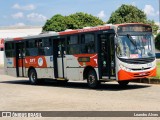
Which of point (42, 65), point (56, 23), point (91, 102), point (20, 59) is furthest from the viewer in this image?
point (56, 23)

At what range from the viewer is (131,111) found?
461 inches

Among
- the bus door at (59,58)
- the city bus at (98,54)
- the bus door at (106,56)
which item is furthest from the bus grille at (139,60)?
the bus door at (59,58)

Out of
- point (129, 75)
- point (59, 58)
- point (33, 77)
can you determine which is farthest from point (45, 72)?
point (129, 75)

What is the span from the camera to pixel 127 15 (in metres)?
73.8

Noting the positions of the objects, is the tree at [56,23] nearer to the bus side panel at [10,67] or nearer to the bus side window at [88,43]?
the bus side panel at [10,67]

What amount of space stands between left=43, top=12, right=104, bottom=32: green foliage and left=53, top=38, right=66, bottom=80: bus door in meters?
45.5

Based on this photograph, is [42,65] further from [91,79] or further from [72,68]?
[91,79]

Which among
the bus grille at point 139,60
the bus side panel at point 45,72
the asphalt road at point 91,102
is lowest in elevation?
the asphalt road at point 91,102

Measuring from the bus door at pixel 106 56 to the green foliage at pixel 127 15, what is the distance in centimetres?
5453

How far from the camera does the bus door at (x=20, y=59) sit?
84.3 ft

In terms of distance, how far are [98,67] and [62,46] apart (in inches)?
134

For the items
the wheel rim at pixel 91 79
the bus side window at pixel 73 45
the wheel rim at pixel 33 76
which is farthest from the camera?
the wheel rim at pixel 33 76

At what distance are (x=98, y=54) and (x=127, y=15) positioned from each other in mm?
55839

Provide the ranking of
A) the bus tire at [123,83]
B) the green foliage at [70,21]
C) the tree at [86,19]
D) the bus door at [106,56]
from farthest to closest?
Answer: the tree at [86,19]
the green foliage at [70,21]
the bus tire at [123,83]
the bus door at [106,56]
